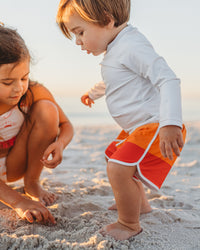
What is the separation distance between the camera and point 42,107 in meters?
1.87

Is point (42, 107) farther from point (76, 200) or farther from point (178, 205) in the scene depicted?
point (178, 205)

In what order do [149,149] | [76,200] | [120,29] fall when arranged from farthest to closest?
[76,200]
[120,29]
[149,149]

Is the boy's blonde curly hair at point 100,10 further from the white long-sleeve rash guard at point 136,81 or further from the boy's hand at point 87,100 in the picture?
the boy's hand at point 87,100

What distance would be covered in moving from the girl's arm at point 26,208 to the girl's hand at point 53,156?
0.20 m

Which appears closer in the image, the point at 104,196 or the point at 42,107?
the point at 42,107

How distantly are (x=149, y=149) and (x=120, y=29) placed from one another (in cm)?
59

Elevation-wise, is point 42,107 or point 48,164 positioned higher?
point 42,107

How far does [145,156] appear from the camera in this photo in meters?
1.42

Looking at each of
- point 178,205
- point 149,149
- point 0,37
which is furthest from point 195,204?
point 0,37

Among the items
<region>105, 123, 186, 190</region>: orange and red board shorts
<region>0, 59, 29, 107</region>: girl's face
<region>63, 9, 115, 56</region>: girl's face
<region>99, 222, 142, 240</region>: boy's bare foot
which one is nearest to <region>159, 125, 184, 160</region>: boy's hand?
<region>105, 123, 186, 190</region>: orange and red board shorts

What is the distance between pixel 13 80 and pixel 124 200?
0.77 meters

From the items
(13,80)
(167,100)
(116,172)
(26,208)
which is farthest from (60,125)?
(167,100)

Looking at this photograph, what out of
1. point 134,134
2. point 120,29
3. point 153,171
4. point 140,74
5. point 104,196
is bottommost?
point 104,196

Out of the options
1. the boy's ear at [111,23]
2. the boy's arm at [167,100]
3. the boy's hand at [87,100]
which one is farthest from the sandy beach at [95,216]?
the boy's ear at [111,23]
